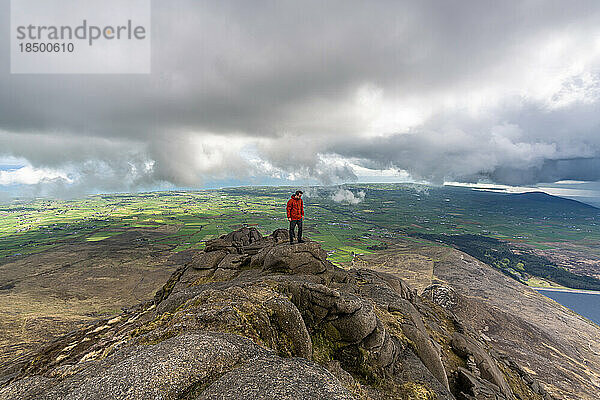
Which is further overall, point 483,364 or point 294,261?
point 294,261

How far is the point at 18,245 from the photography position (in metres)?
159

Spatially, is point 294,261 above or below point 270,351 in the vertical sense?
below

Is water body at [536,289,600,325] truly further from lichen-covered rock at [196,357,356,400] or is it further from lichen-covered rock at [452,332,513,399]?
lichen-covered rock at [196,357,356,400]

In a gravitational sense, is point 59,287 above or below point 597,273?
above

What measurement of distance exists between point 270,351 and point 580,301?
20229cm

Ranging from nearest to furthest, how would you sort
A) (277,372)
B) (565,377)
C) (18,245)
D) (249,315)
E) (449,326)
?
1. (277,372)
2. (249,315)
3. (449,326)
4. (565,377)
5. (18,245)

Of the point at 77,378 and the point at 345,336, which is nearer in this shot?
the point at 77,378

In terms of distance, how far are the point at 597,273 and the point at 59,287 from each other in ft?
1004

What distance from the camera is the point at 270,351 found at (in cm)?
1102

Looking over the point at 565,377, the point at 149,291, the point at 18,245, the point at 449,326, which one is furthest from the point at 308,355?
the point at 18,245

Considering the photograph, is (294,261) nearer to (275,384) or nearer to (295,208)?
(295,208)

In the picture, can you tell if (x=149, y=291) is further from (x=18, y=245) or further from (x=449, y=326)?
(x=18, y=245)

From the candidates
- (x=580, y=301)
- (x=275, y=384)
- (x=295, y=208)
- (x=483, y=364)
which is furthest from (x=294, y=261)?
(x=580, y=301)

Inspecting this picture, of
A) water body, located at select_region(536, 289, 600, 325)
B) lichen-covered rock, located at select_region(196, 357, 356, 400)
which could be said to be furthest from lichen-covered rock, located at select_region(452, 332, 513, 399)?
water body, located at select_region(536, 289, 600, 325)
